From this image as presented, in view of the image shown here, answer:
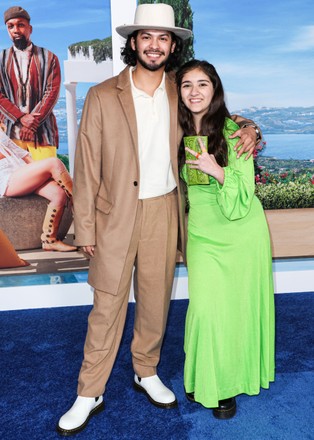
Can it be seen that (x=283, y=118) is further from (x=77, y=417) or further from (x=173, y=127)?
(x=77, y=417)

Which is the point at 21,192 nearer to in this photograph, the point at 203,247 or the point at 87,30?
the point at 87,30

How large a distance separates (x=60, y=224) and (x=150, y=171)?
179 centimetres

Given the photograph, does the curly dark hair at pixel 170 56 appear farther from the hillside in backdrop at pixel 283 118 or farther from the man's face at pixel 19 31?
the hillside in backdrop at pixel 283 118

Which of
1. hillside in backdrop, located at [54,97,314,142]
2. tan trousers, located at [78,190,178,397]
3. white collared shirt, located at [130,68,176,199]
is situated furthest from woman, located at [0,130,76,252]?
white collared shirt, located at [130,68,176,199]

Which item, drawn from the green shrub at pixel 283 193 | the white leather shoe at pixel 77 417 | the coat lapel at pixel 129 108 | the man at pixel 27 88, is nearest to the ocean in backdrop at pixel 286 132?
the green shrub at pixel 283 193

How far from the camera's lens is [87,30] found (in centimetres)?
Result: 390

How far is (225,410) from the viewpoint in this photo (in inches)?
100

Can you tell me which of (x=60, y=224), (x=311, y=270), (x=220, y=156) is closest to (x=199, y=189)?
(x=220, y=156)

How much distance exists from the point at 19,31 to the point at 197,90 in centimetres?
201

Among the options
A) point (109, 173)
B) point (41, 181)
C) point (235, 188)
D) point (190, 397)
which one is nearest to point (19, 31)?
point (41, 181)

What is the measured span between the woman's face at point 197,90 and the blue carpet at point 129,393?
4.77ft

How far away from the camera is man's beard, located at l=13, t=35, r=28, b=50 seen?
3.81 m

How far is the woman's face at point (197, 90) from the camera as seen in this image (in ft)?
7.73

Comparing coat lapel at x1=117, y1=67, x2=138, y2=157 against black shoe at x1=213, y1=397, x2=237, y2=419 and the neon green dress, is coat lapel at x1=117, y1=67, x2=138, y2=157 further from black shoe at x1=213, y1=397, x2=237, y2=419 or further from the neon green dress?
black shoe at x1=213, y1=397, x2=237, y2=419
